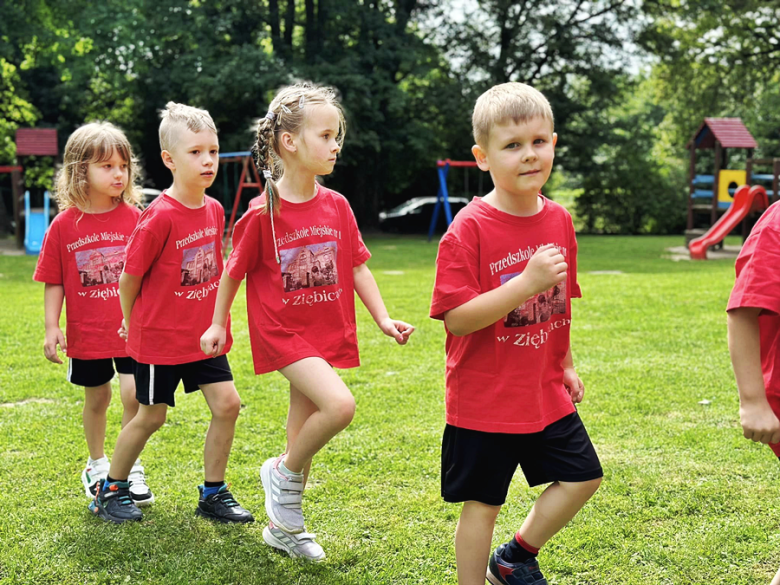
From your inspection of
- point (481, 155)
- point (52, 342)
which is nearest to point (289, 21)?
point (52, 342)

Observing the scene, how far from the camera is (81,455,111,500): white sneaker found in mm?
3803

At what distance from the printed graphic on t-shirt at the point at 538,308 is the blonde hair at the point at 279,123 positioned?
1113mm

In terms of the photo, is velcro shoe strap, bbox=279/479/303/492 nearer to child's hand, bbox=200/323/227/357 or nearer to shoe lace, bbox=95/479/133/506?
child's hand, bbox=200/323/227/357

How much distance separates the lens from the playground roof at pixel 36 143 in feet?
64.7

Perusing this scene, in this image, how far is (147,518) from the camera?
11.6ft

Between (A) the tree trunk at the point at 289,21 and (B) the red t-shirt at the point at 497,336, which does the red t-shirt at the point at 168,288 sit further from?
(A) the tree trunk at the point at 289,21

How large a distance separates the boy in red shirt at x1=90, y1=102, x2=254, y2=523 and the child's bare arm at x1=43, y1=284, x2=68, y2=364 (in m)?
0.39

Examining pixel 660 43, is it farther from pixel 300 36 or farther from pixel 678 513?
pixel 678 513

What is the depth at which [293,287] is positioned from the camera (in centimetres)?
308

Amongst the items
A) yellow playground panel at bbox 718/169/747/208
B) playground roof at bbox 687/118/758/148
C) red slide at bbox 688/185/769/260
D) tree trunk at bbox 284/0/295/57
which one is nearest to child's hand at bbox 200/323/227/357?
red slide at bbox 688/185/769/260

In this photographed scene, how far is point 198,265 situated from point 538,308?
5.45ft

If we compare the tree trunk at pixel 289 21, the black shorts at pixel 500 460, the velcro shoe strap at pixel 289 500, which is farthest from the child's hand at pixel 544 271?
the tree trunk at pixel 289 21

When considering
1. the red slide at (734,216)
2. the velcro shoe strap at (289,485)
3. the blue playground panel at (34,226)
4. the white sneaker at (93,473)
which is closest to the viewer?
the velcro shoe strap at (289,485)

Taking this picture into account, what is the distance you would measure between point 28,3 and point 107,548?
2496 centimetres
